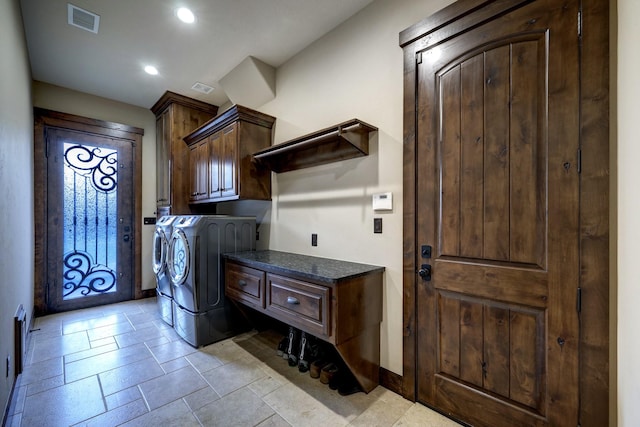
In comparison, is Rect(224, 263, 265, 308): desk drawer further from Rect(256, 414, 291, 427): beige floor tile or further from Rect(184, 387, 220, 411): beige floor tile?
Rect(256, 414, 291, 427): beige floor tile

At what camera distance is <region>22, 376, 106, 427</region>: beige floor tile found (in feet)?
5.40

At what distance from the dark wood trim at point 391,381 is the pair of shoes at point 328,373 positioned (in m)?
0.33

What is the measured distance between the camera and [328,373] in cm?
200

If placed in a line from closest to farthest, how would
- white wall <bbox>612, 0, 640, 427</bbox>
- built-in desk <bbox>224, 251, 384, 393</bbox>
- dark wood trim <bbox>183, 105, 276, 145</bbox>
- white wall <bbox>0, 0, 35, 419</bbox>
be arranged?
white wall <bbox>612, 0, 640, 427</bbox> < white wall <bbox>0, 0, 35, 419</bbox> < built-in desk <bbox>224, 251, 384, 393</bbox> < dark wood trim <bbox>183, 105, 276, 145</bbox>

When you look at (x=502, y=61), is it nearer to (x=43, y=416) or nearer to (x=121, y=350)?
(x=43, y=416)

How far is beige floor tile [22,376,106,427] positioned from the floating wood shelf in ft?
7.31

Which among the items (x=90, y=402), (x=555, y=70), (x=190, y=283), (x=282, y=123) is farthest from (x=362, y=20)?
(x=90, y=402)

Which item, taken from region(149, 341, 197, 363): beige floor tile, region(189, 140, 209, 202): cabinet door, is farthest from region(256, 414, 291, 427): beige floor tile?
region(189, 140, 209, 202): cabinet door

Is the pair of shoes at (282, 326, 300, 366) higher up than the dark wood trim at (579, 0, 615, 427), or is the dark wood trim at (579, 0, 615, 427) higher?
the dark wood trim at (579, 0, 615, 427)

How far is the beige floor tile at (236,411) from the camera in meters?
1.64

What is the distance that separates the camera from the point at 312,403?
71.5 inches

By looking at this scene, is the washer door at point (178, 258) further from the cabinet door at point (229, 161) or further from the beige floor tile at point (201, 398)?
the beige floor tile at point (201, 398)

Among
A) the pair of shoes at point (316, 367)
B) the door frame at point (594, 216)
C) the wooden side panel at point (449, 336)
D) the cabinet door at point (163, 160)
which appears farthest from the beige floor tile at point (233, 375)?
the cabinet door at point (163, 160)

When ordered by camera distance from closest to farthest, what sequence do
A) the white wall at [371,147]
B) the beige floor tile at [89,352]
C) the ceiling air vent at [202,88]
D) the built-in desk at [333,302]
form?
the built-in desk at [333,302], the white wall at [371,147], the beige floor tile at [89,352], the ceiling air vent at [202,88]
